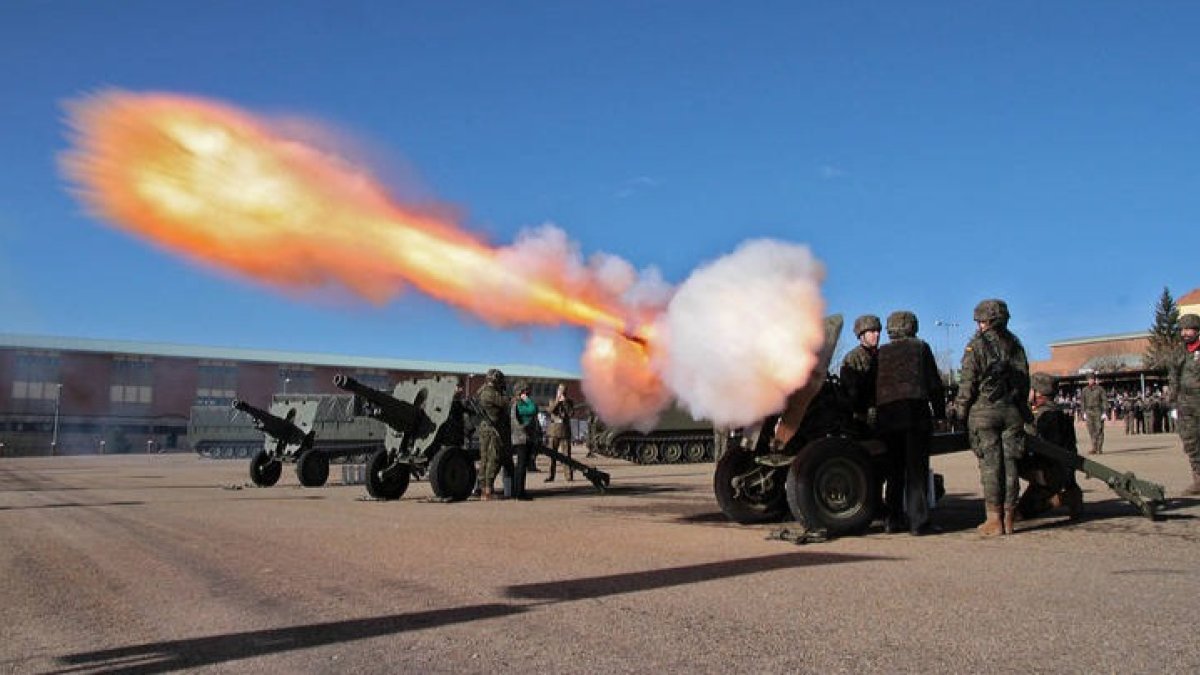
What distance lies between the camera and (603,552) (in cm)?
798

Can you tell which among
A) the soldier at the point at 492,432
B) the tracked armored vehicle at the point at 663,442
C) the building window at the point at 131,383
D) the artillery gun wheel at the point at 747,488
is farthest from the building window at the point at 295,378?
the artillery gun wheel at the point at 747,488

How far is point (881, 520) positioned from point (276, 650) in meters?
7.23

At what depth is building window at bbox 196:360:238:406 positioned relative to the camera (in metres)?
69.1

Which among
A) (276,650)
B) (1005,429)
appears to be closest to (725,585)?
(276,650)

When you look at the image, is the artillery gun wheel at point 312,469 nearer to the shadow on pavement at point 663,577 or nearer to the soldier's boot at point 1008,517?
the shadow on pavement at point 663,577

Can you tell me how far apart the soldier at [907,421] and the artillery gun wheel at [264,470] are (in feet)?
47.0

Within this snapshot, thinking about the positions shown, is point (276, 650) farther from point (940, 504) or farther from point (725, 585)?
point (940, 504)

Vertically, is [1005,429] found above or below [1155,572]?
above

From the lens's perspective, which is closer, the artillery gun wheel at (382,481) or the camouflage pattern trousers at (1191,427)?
the camouflage pattern trousers at (1191,427)

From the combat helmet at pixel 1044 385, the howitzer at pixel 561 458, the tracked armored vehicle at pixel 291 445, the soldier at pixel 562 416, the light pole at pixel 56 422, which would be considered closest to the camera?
the combat helmet at pixel 1044 385

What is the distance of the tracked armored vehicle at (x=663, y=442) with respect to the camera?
3125 cm

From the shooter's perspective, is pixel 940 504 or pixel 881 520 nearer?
pixel 881 520

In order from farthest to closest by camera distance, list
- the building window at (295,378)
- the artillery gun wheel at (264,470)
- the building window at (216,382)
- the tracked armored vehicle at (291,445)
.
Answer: the building window at (295,378) < the building window at (216,382) < the artillery gun wheel at (264,470) < the tracked armored vehicle at (291,445)

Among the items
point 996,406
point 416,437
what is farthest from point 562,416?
point 996,406
